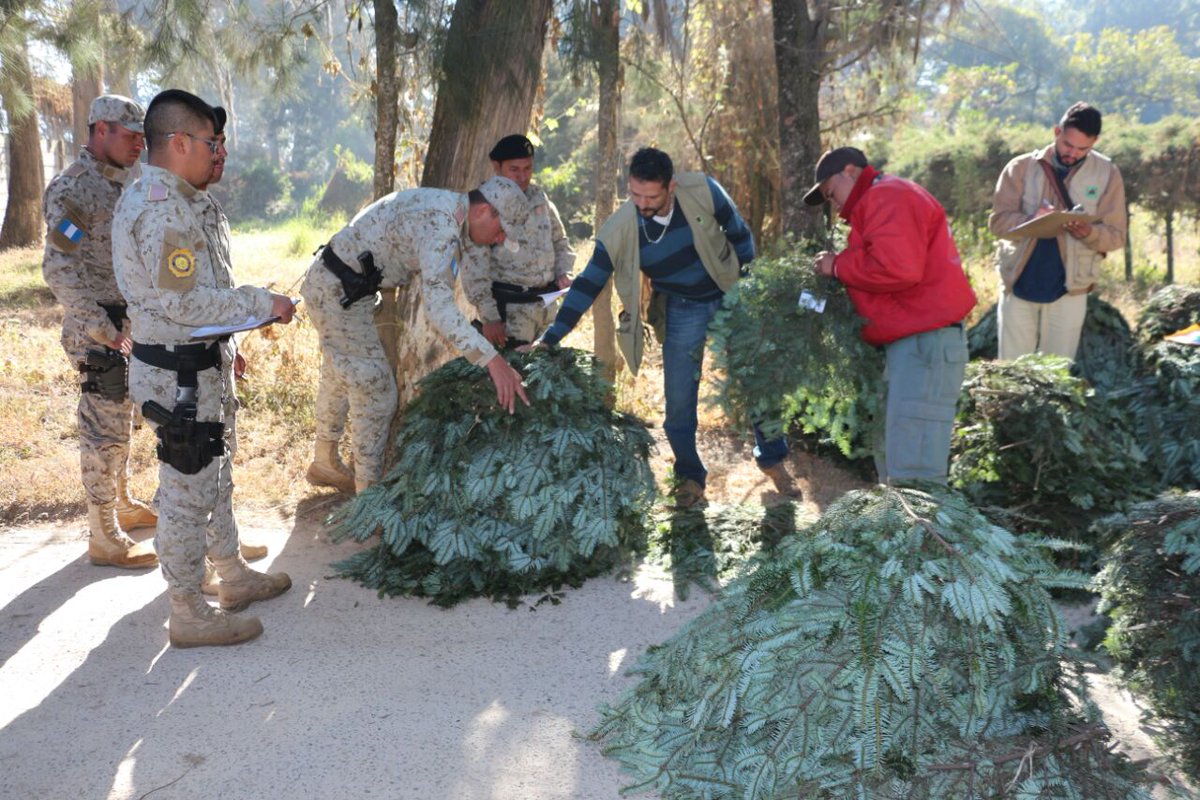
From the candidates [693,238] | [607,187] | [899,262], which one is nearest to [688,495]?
[693,238]

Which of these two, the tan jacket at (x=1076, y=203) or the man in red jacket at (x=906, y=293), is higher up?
the tan jacket at (x=1076, y=203)

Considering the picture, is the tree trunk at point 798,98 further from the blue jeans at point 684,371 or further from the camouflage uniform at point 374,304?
the camouflage uniform at point 374,304

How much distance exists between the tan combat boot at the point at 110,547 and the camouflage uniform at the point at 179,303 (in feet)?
2.92

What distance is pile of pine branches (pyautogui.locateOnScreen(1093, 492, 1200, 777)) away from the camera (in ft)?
10.1

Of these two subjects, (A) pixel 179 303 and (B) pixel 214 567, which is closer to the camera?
(A) pixel 179 303

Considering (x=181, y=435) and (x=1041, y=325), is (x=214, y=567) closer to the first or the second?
(x=181, y=435)

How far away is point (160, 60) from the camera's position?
243 inches

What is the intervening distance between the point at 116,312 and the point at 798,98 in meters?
4.72

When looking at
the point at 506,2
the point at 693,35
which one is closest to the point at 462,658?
the point at 506,2

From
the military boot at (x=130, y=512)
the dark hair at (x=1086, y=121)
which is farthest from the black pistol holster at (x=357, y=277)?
the dark hair at (x=1086, y=121)

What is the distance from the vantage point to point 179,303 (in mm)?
3695

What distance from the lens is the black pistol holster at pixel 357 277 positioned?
4.78m

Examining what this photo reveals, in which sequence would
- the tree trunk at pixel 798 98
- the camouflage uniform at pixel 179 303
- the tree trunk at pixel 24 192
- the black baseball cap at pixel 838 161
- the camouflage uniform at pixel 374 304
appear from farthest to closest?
the tree trunk at pixel 24 192, the tree trunk at pixel 798 98, the camouflage uniform at pixel 374 304, the black baseball cap at pixel 838 161, the camouflage uniform at pixel 179 303

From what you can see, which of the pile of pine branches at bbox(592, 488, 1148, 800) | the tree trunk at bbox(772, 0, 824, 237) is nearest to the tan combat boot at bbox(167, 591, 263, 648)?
the pile of pine branches at bbox(592, 488, 1148, 800)
